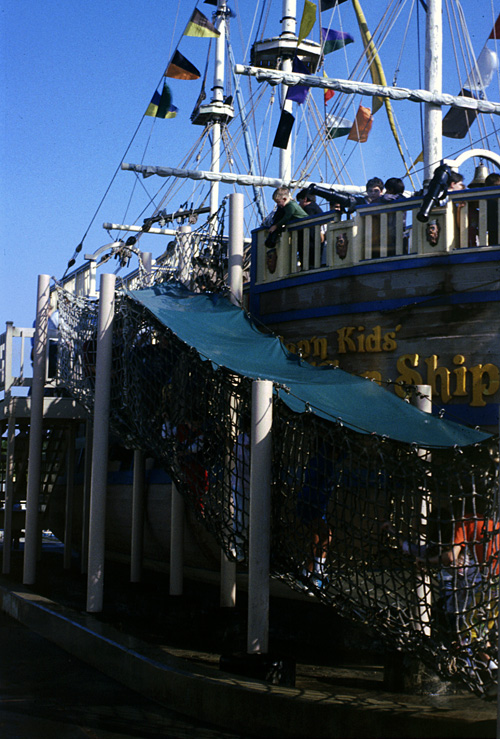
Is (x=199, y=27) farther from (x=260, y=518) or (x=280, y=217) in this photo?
(x=260, y=518)

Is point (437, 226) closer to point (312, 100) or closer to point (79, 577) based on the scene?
point (79, 577)

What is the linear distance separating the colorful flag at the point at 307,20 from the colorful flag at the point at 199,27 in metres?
2.68

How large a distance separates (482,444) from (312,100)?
2510 centimetres

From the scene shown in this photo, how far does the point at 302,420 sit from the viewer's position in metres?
6.21

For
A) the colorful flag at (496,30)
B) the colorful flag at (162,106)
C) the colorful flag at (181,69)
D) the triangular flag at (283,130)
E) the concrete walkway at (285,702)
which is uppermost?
the colorful flag at (181,69)

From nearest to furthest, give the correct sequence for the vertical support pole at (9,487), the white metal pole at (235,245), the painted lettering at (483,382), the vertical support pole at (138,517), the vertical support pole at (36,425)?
the painted lettering at (483,382)
the white metal pole at (235,245)
the vertical support pole at (36,425)
the vertical support pole at (138,517)
the vertical support pole at (9,487)

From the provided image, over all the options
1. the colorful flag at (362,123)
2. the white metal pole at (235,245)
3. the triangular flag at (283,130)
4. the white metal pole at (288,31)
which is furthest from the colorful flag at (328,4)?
the white metal pole at (235,245)

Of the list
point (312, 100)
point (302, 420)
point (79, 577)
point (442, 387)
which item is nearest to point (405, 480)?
point (302, 420)

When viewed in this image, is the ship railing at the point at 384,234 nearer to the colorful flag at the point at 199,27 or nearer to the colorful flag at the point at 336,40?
the colorful flag at the point at 199,27

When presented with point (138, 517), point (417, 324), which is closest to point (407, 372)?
point (417, 324)

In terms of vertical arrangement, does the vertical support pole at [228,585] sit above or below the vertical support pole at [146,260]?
below

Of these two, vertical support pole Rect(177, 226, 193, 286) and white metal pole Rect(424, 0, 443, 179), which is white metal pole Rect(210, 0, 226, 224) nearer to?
white metal pole Rect(424, 0, 443, 179)

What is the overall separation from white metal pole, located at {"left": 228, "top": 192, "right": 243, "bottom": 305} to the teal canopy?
0.54ft

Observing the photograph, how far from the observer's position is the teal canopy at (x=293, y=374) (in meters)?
6.42
